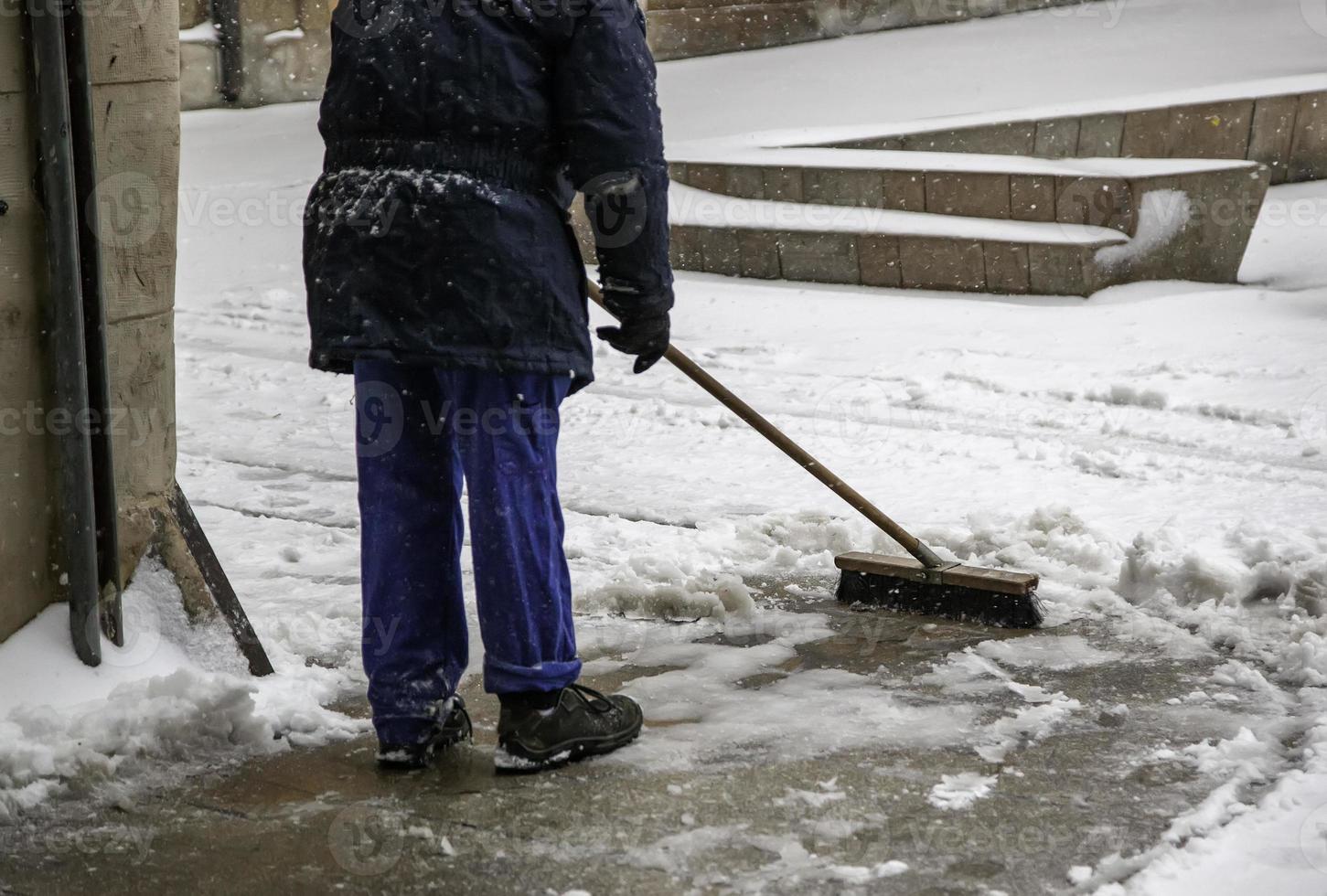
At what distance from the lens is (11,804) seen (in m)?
2.50

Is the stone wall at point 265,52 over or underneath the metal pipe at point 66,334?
over

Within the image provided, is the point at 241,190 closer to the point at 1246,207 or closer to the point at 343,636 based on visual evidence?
the point at 1246,207

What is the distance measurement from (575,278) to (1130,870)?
1274mm

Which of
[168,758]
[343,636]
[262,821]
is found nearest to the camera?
[262,821]

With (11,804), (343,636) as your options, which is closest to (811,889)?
(11,804)

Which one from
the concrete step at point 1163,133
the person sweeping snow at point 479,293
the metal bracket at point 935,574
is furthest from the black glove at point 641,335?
the concrete step at point 1163,133

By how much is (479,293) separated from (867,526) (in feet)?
6.36

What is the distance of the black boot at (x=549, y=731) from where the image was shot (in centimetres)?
268

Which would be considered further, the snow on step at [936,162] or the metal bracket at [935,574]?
the snow on step at [936,162]

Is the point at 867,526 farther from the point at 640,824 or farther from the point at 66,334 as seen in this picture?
the point at 66,334

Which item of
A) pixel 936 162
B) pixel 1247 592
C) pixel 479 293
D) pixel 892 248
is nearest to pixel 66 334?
pixel 479 293

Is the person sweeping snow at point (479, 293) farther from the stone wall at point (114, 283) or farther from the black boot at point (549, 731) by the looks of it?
the stone wall at point (114, 283)

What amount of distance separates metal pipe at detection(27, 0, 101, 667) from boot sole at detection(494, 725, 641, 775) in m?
0.78

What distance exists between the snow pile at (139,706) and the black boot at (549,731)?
15.3 inches
